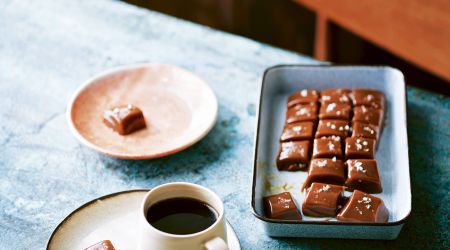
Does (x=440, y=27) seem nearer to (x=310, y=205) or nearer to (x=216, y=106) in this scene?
(x=216, y=106)

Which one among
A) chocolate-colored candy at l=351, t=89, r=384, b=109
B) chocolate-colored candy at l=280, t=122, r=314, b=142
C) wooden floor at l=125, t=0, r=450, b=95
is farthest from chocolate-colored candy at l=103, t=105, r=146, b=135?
wooden floor at l=125, t=0, r=450, b=95

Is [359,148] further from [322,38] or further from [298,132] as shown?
[322,38]

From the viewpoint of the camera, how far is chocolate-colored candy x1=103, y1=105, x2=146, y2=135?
1544 mm

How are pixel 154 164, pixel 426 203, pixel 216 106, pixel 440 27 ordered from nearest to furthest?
pixel 426 203
pixel 154 164
pixel 216 106
pixel 440 27

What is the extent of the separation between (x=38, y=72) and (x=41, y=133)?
0.31 meters

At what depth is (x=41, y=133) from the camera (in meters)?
1.60

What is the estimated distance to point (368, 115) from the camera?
5.19 ft

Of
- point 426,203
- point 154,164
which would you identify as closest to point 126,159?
point 154,164

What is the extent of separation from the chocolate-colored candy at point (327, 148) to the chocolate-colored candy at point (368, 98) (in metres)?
0.18

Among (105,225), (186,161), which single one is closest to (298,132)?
(186,161)

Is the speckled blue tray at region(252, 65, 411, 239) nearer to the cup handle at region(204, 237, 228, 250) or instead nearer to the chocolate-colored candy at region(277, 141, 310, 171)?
the chocolate-colored candy at region(277, 141, 310, 171)

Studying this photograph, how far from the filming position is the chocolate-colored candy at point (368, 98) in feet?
5.34

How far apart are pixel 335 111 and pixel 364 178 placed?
27 centimetres

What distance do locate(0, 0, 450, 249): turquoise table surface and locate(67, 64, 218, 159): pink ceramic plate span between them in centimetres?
5
